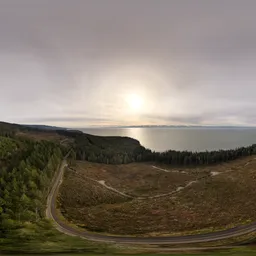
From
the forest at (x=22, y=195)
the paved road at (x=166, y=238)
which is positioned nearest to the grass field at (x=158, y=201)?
the paved road at (x=166, y=238)

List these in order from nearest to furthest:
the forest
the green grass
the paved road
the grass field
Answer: the green grass
the paved road
the forest
the grass field

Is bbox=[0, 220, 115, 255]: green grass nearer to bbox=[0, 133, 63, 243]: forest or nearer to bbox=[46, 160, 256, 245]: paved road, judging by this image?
bbox=[0, 133, 63, 243]: forest

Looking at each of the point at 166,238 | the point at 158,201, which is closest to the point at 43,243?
the point at 166,238

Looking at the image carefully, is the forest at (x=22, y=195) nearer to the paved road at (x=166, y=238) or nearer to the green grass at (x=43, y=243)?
the green grass at (x=43, y=243)

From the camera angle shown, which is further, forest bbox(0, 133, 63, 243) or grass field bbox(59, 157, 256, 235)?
grass field bbox(59, 157, 256, 235)

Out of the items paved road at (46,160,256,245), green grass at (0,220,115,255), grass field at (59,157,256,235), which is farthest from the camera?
grass field at (59,157,256,235)

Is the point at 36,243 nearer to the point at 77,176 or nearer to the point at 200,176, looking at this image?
the point at 77,176

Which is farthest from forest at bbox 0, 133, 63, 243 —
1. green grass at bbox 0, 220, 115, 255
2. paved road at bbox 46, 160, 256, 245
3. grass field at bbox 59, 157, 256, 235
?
grass field at bbox 59, 157, 256, 235

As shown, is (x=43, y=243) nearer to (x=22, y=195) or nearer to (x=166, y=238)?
(x=22, y=195)
